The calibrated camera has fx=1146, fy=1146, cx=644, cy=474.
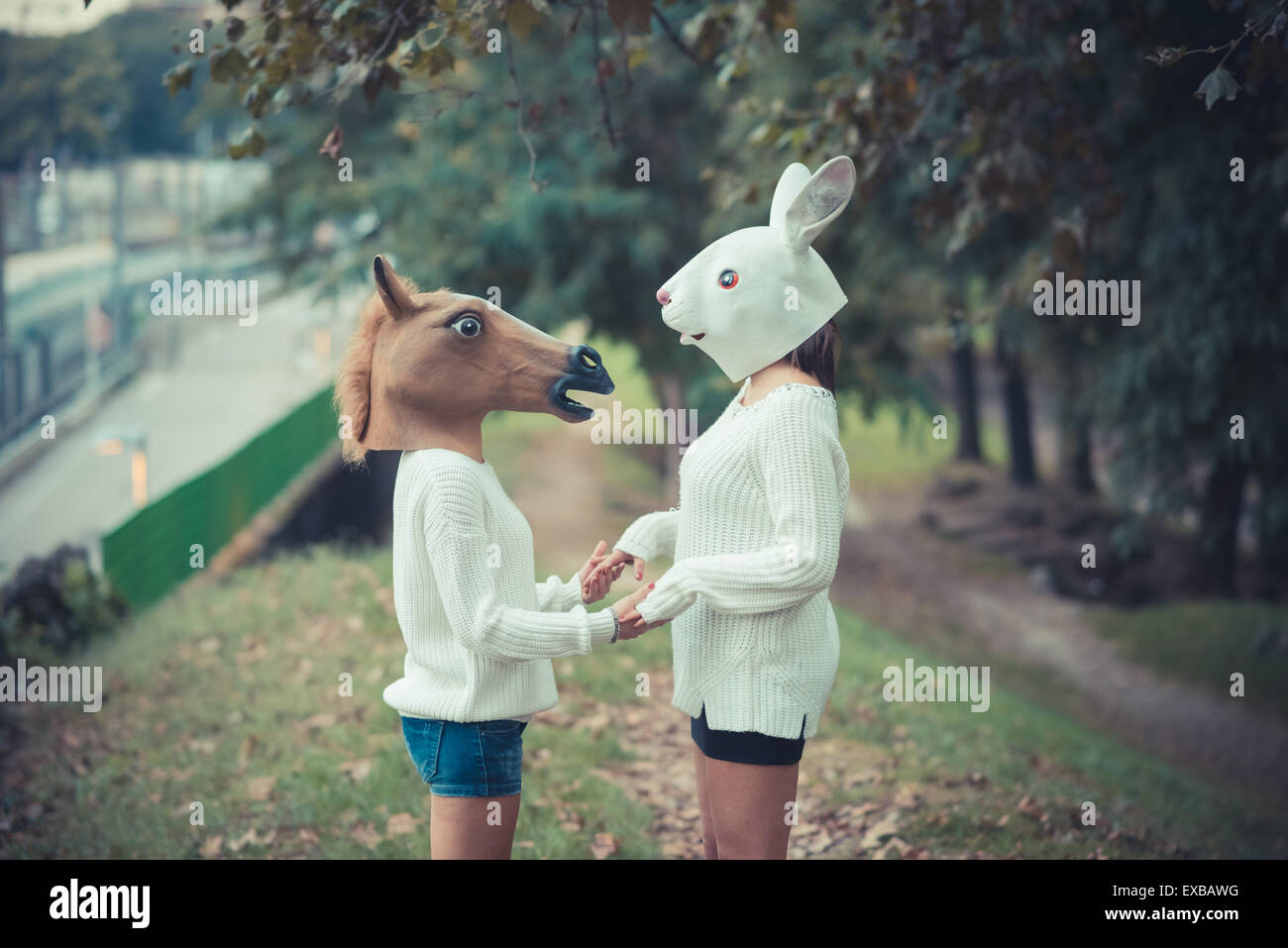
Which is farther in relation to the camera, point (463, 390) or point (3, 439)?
point (3, 439)

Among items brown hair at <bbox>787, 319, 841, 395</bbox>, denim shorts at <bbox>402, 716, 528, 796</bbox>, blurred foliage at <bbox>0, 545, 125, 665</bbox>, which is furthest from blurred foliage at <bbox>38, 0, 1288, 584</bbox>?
blurred foliage at <bbox>0, 545, 125, 665</bbox>

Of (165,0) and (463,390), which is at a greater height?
(165,0)

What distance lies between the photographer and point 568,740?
6141 mm

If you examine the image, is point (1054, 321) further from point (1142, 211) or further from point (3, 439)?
point (3, 439)

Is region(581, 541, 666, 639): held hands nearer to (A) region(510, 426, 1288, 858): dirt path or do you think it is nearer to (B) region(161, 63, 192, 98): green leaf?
(A) region(510, 426, 1288, 858): dirt path

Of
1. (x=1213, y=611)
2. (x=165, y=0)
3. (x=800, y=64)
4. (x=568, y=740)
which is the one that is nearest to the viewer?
(x=568, y=740)

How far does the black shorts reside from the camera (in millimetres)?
3279

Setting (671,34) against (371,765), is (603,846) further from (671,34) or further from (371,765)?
(671,34)

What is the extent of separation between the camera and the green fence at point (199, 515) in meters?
9.70

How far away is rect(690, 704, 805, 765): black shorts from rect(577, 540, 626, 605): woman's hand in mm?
478

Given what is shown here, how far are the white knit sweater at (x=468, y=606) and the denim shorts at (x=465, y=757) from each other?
57mm

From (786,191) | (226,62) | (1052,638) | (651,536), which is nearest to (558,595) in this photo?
(651,536)

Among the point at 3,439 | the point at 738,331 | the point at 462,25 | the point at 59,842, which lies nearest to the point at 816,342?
the point at 738,331

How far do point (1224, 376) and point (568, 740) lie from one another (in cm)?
654
